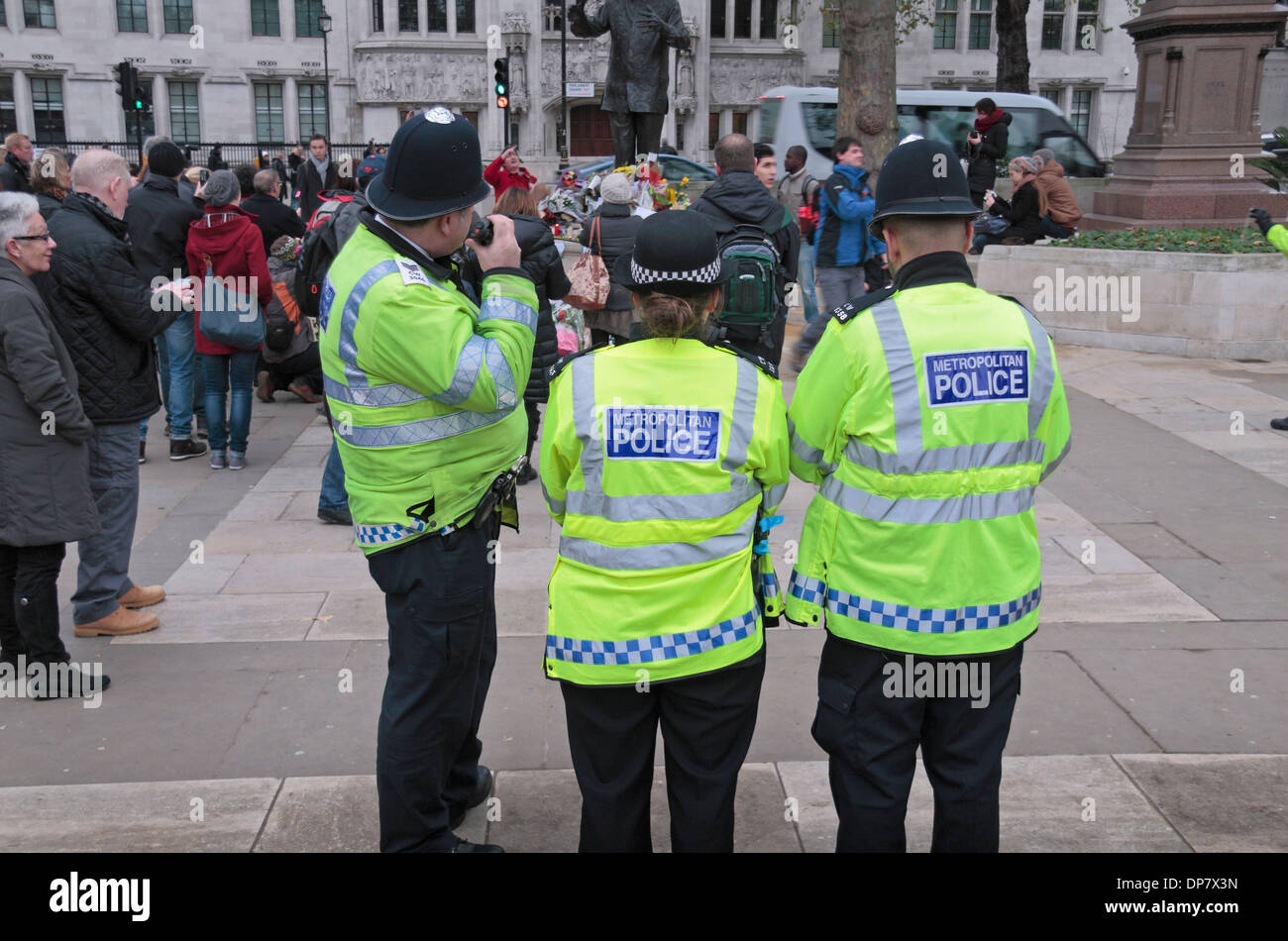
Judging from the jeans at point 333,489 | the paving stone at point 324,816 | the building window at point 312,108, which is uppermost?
the building window at point 312,108

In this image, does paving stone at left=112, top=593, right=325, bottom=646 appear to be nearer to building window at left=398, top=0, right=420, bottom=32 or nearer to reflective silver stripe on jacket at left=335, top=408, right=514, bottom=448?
reflective silver stripe on jacket at left=335, top=408, right=514, bottom=448

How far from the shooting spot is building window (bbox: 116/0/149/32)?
4122 cm

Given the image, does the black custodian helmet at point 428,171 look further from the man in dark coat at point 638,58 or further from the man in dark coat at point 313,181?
the man in dark coat at point 313,181

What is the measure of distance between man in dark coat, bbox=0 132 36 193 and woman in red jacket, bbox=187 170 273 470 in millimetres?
2753

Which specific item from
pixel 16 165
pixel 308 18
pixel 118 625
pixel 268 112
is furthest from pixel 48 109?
pixel 118 625

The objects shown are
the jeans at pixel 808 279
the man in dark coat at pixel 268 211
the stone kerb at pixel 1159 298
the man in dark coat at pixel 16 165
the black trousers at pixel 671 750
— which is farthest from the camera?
the jeans at pixel 808 279

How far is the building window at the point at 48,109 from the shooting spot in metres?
41.2

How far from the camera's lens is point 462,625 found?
10.7ft

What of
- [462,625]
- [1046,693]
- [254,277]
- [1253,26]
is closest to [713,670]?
[462,625]

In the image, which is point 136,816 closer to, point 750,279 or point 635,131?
point 750,279

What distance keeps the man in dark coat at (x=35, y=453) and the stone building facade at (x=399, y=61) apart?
3629cm

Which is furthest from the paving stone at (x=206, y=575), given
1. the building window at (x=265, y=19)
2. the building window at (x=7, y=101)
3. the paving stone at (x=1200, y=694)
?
the building window at (x=7, y=101)
